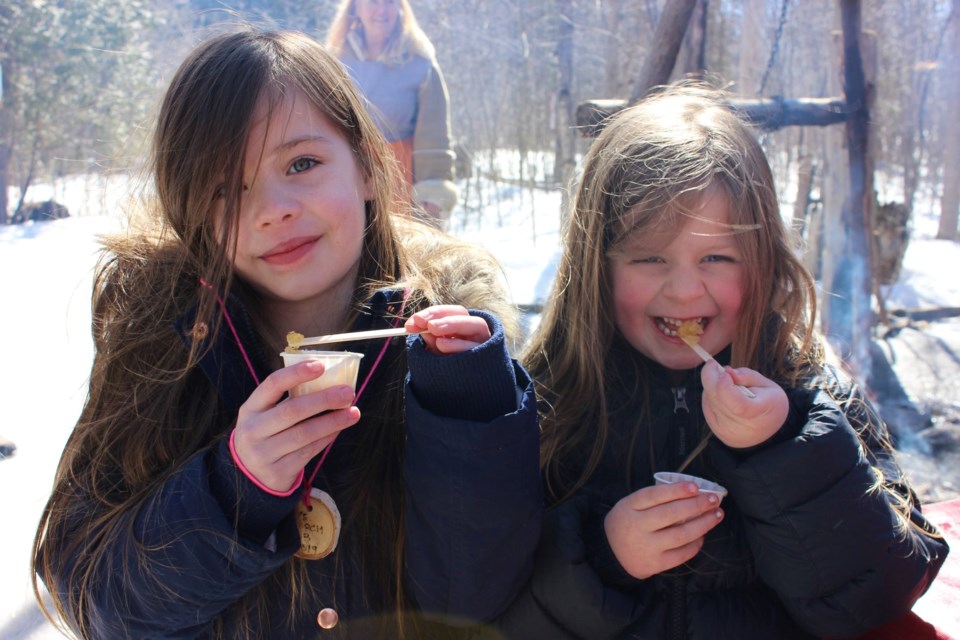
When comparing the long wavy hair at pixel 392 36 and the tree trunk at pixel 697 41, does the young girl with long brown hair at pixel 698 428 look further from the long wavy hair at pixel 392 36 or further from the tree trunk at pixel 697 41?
the long wavy hair at pixel 392 36

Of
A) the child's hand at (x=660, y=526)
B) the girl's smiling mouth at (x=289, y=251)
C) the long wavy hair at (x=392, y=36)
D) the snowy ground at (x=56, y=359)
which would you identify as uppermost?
the long wavy hair at (x=392, y=36)

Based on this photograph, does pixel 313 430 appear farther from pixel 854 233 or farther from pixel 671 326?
pixel 854 233

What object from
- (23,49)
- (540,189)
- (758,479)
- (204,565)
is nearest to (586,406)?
(758,479)

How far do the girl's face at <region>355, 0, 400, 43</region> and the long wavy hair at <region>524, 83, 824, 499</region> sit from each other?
2.59m

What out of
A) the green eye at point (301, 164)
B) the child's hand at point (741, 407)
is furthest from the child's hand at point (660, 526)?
the green eye at point (301, 164)

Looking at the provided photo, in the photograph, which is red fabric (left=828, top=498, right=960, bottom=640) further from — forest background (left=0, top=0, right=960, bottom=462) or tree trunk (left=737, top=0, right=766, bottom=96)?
tree trunk (left=737, top=0, right=766, bottom=96)

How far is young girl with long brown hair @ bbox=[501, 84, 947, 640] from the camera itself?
131 centimetres

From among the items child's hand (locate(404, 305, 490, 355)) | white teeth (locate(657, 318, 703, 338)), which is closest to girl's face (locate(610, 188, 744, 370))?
white teeth (locate(657, 318, 703, 338))

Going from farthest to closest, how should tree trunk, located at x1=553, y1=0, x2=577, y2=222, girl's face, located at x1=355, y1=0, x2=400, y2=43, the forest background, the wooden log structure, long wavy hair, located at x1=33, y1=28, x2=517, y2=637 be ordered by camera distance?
1. tree trunk, located at x1=553, y1=0, x2=577, y2=222
2. the forest background
3. girl's face, located at x1=355, y1=0, x2=400, y2=43
4. the wooden log structure
5. long wavy hair, located at x1=33, y1=28, x2=517, y2=637

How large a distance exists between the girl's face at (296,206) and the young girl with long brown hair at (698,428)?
1.83ft

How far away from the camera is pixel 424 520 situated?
1303 mm

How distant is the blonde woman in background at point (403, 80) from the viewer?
3.98 m

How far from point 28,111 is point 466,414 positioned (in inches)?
223

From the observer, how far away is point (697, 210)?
160 cm
